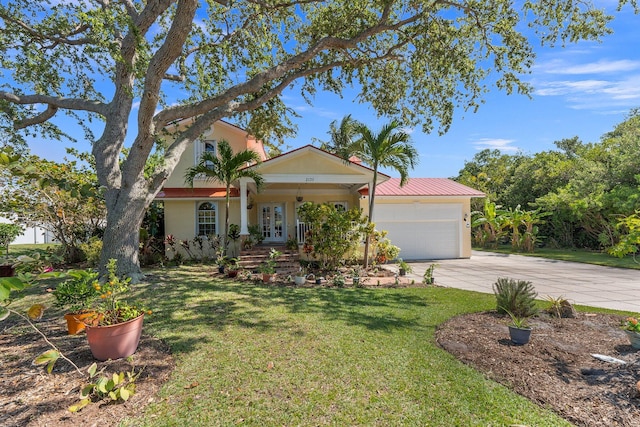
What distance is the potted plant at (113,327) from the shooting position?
13.8 feet

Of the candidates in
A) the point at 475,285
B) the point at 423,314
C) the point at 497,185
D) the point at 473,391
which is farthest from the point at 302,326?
the point at 497,185

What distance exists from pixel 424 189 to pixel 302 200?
22.1ft

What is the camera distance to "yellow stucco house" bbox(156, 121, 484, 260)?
16047 mm

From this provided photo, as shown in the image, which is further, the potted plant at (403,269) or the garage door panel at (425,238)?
the garage door panel at (425,238)

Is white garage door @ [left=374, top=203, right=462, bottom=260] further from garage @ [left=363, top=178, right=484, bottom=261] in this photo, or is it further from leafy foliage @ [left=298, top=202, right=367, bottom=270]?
leafy foliage @ [left=298, top=202, right=367, bottom=270]

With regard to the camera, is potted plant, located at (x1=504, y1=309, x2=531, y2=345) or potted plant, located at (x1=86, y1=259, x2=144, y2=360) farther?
potted plant, located at (x1=504, y1=309, x2=531, y2=345)

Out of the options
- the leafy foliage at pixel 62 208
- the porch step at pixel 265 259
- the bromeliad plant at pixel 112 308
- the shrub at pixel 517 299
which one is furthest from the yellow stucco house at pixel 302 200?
the bromeliad plant at pixel 112 308

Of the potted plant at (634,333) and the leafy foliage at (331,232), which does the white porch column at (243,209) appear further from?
the potted plant at (634,333)

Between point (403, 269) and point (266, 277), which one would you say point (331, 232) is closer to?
point (266, 277)

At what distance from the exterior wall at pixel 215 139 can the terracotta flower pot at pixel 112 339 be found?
1250 cm

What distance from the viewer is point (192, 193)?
625 inches

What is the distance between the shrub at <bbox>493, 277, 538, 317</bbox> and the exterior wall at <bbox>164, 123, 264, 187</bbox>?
526 inches

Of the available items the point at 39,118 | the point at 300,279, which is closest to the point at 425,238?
the point at 300,279

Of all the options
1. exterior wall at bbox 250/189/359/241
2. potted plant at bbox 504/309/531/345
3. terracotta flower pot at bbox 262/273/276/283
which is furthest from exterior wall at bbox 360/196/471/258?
potted plant at bbox 504/309/531/345
